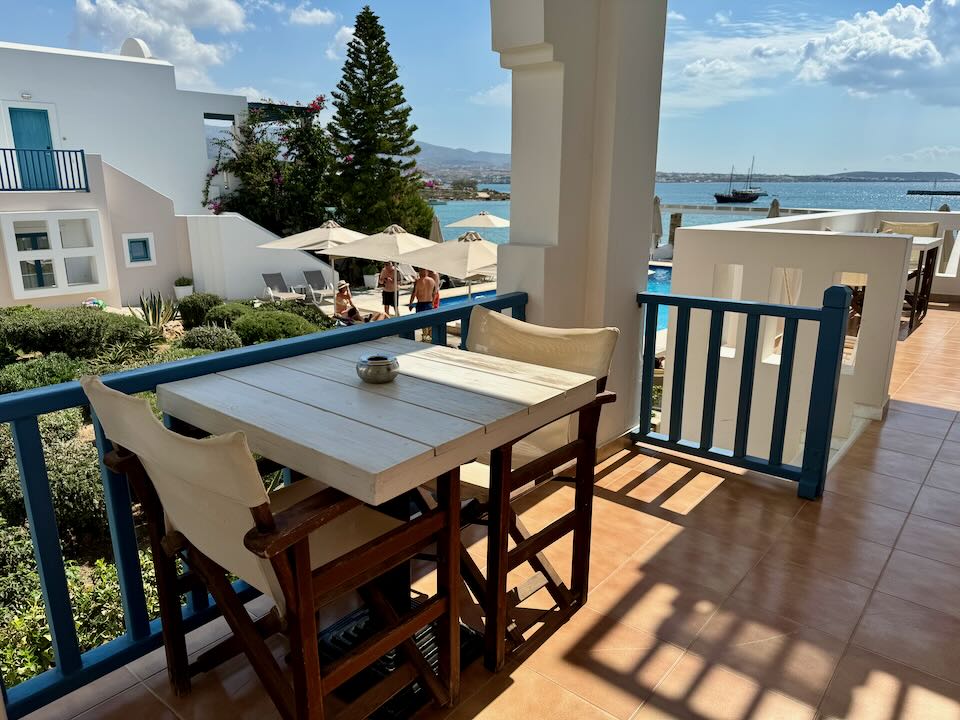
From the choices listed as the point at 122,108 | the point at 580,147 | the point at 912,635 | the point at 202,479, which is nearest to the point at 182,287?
the point at 122,108

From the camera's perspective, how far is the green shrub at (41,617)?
2.93 meters

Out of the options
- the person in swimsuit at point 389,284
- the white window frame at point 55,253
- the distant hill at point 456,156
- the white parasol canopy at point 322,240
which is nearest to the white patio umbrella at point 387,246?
the person in swimsuit at point 389,284

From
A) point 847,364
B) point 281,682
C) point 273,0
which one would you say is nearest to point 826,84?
point 273,0

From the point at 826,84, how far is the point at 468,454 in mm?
81864

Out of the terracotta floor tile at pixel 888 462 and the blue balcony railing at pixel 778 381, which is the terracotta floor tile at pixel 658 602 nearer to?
the blue balcony railing at pixel 778 381

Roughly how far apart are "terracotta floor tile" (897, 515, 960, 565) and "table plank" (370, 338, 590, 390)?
172 centimetres

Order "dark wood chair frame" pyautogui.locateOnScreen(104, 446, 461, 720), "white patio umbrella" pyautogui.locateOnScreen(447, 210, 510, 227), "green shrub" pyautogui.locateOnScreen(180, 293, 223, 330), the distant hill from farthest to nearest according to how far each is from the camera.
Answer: the distant hill < "green shrub" pyautogui.locateOnScreen(180, 293, 223, 330) < "white patio umbrella" pyautogui.locateOnScreen(447, 210, 510, 227) < "dark wood chair frame" pyautogui.locateOnScreen(104, 446, 461, 720)

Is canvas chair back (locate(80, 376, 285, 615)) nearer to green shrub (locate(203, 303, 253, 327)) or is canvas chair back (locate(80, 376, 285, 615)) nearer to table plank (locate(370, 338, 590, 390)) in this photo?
table plank (locate(370, 338, 590, 390))

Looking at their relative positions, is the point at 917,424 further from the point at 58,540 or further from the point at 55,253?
the point at 55,253

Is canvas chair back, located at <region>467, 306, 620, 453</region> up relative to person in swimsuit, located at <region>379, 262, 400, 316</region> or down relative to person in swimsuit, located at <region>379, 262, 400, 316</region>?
up

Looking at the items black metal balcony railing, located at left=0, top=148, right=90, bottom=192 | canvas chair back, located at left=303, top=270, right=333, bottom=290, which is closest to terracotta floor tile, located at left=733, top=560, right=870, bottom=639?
canvas chair back, located at left=303, top=270, right=333, bottom=290

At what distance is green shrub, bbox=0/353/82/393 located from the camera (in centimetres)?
841

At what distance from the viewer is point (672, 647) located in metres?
2.02

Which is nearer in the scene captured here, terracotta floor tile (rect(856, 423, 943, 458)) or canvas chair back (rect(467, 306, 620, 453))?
canvas chair back (rect(467, 306, 620, 453))
